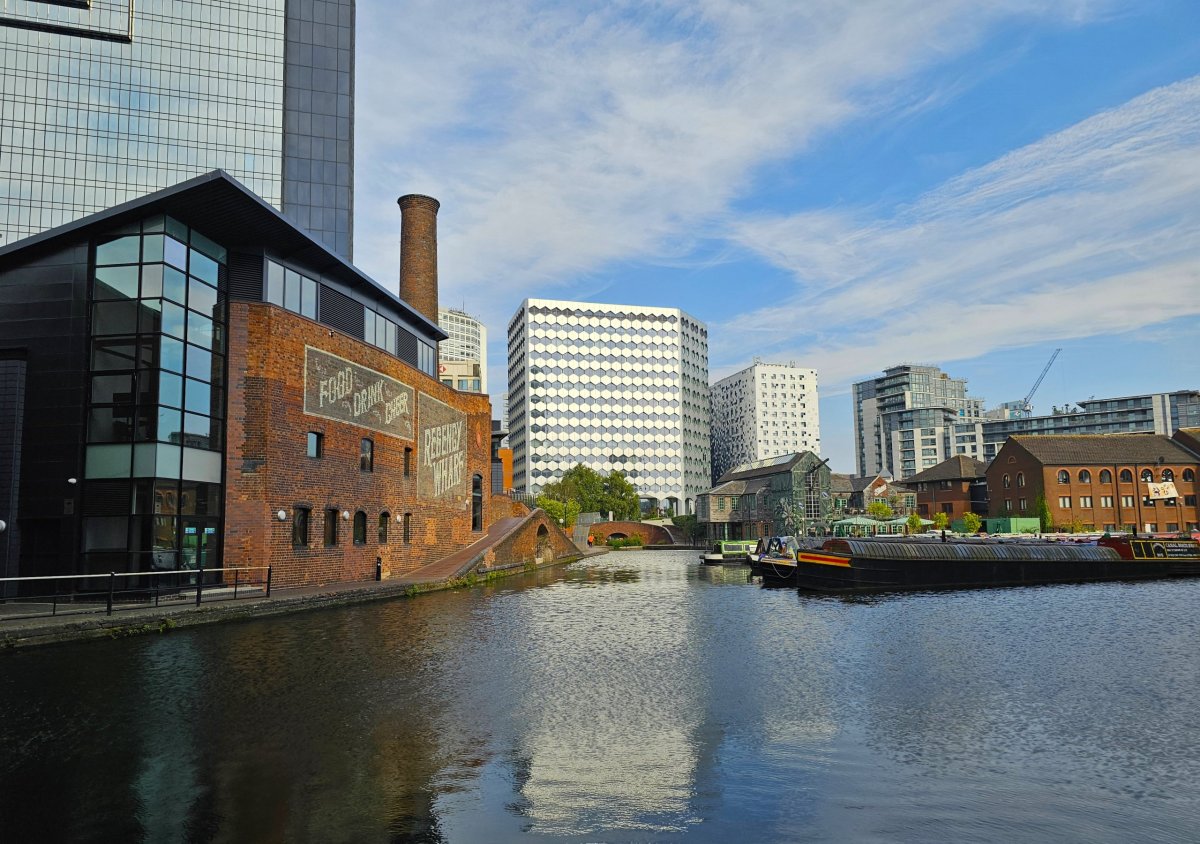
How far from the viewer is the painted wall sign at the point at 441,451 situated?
4109cm

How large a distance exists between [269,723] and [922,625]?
57.9ft

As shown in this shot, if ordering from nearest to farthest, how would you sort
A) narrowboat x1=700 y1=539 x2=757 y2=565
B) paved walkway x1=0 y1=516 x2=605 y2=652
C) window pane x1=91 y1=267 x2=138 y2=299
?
paved walkway x1=0 y1=516 x2=605 y2=652 → window pane x1=91 y1=267 x2=138 y2=299 → narrowboat x1=700 y1=539 x2=757 y2=565

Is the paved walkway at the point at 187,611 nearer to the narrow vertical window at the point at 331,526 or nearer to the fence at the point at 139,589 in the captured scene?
the fence at the point at 139,589

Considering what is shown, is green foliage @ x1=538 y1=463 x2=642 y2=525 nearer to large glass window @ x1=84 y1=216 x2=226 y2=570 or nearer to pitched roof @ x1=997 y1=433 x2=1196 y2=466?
pitched roof @ x1=997 y1=433 x2=1196 y2=466

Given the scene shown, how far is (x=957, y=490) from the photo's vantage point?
3647 inches

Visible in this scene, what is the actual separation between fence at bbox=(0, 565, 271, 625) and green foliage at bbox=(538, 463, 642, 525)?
8224 centimetres

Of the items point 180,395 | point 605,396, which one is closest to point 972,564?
point 180,395

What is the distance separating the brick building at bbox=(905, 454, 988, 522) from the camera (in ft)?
302

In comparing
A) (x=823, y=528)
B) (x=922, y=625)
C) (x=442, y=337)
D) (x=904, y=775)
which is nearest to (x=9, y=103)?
(x=442, y=337)

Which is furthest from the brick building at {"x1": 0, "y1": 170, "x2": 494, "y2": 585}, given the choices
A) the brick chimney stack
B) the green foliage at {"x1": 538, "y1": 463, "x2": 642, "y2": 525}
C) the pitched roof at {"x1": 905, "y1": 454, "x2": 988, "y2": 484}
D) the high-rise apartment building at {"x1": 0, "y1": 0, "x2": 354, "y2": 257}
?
the green foliage at {"x1": 538, "y1": 463, "x2": 642, "y2": 525}

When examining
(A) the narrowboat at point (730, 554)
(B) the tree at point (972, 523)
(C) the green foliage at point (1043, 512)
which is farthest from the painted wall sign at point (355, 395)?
(B) the tree at point (972, 523)

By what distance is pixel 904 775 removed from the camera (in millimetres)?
9086

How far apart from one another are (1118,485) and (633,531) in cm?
5523

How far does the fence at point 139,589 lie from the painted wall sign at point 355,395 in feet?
21.5
